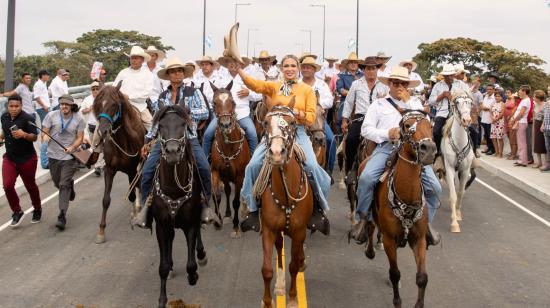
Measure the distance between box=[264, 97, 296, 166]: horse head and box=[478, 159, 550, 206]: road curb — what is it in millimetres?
9135

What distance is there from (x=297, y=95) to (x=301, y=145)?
63cm

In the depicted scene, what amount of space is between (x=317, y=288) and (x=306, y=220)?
1177 mm

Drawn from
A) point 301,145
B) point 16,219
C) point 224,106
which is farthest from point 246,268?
point 16,219

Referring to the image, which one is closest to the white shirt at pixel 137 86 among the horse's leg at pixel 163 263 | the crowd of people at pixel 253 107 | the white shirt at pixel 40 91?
the crowd of people at pixel 253 107

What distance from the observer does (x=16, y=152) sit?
34.3ft

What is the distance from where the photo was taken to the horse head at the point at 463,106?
412 inches

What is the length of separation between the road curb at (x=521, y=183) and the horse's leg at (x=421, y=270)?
7.83m

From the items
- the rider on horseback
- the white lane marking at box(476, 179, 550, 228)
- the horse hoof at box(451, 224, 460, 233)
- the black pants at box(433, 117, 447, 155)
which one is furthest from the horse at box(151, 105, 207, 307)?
the white lane marking at box(476, 179, 550, 228)

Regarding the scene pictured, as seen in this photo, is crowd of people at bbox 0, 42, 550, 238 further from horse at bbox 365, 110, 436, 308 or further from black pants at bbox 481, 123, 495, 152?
horse at bbox 365, 110, 436, 308

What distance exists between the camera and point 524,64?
162 feet

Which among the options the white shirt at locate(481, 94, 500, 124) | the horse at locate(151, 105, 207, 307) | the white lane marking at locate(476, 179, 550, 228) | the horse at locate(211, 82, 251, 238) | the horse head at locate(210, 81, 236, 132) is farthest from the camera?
the white shirt at locate(481, 94, 500, 124)

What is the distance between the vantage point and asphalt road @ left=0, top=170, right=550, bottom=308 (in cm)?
718

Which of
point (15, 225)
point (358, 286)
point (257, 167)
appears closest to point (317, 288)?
point (358, 286)

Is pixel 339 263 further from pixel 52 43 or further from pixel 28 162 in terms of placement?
pixel 52 43
